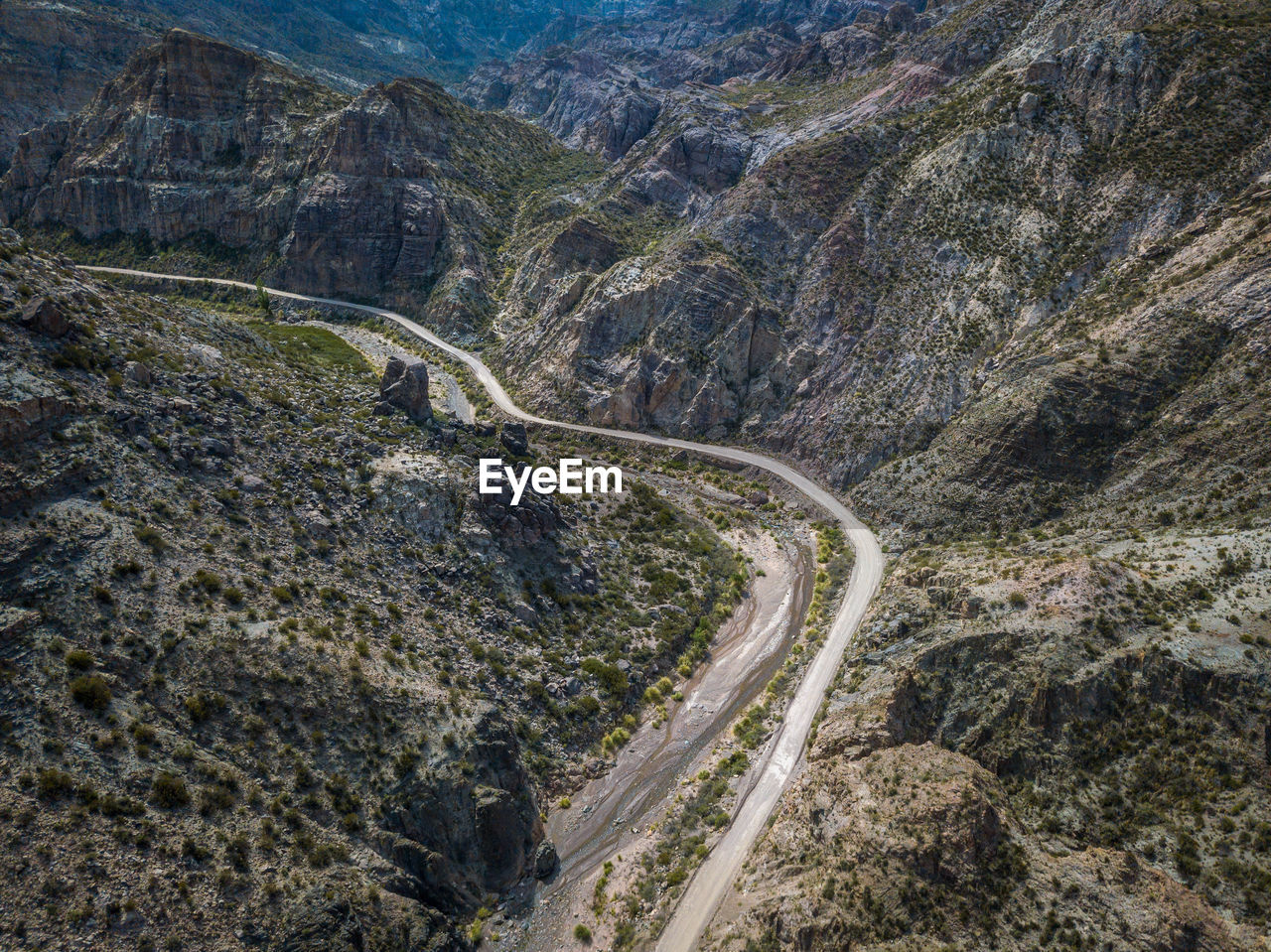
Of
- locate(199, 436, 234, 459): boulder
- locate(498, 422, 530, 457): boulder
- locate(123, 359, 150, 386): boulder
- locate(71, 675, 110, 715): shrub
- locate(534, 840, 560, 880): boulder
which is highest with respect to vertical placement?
locate(123, 359, 150, 386): boulder

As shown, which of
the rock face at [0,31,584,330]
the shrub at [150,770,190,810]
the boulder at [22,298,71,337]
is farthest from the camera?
the rock face at [0,31,584,330]

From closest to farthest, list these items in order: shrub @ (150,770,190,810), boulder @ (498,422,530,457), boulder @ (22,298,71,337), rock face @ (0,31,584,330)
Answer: shrub @ (150,770,190,810), boulder @ (22,298,71,337), boulder @ (498,422,530,457), rock face @ (0,31,584,330)

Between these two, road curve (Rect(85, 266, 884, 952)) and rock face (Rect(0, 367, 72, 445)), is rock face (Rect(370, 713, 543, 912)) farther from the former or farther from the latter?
rock face (Rect(0, 367, 72, 445))

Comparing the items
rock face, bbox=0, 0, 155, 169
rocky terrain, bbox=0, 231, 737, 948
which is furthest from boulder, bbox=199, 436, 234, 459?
rock face, bbox=0, 0, 155, 169

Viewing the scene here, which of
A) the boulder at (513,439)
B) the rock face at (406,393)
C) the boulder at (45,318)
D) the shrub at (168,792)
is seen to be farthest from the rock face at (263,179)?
the shrub at (168,792)

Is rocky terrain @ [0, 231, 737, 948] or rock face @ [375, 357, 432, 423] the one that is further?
rock face @ [375, 357, 432, 423]

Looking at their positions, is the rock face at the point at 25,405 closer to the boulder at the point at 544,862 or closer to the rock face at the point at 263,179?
the boulder at the point at 544,862
